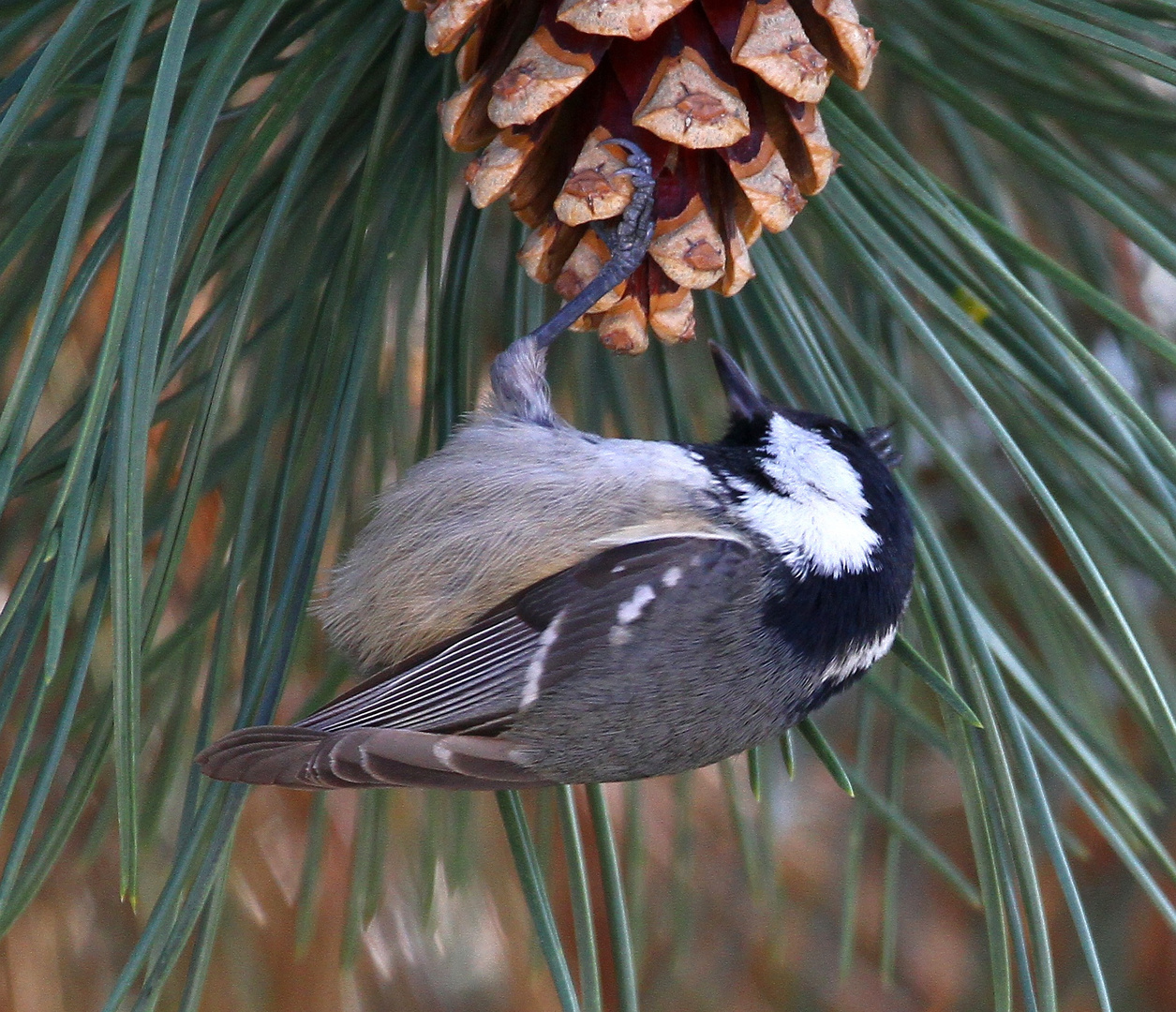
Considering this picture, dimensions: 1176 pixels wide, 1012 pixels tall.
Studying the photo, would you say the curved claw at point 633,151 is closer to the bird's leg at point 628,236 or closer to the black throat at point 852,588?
the bird's leg at point 628,236

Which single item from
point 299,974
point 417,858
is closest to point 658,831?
point 417,858

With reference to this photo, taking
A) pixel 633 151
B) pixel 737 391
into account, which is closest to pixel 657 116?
pixel 633 151

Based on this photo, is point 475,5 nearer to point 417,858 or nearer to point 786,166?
point 786,166

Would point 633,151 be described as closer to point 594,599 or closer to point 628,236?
point 628,236

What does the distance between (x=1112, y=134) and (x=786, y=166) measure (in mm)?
188

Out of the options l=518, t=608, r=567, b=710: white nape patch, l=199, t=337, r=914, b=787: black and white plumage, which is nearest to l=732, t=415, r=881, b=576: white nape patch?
l=199, t=337, r=914, b=787: black and white plumage

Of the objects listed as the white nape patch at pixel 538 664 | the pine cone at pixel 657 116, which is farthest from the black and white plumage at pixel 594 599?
the pine cone at pixel 657 116

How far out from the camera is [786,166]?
540 mm

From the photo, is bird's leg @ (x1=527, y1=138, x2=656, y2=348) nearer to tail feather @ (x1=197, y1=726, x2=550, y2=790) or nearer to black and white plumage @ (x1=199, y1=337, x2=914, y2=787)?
black and white plumage @ (x1=199, y1=337, x2=914, y2=787)

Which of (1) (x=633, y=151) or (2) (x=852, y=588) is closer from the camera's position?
(1) (x=633, y=151)

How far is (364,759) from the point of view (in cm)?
53

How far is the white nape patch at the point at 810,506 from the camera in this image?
0.67 metres

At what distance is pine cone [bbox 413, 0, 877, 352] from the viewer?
0.49 meters

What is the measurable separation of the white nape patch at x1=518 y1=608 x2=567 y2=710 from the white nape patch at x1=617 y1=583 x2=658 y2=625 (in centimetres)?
3
